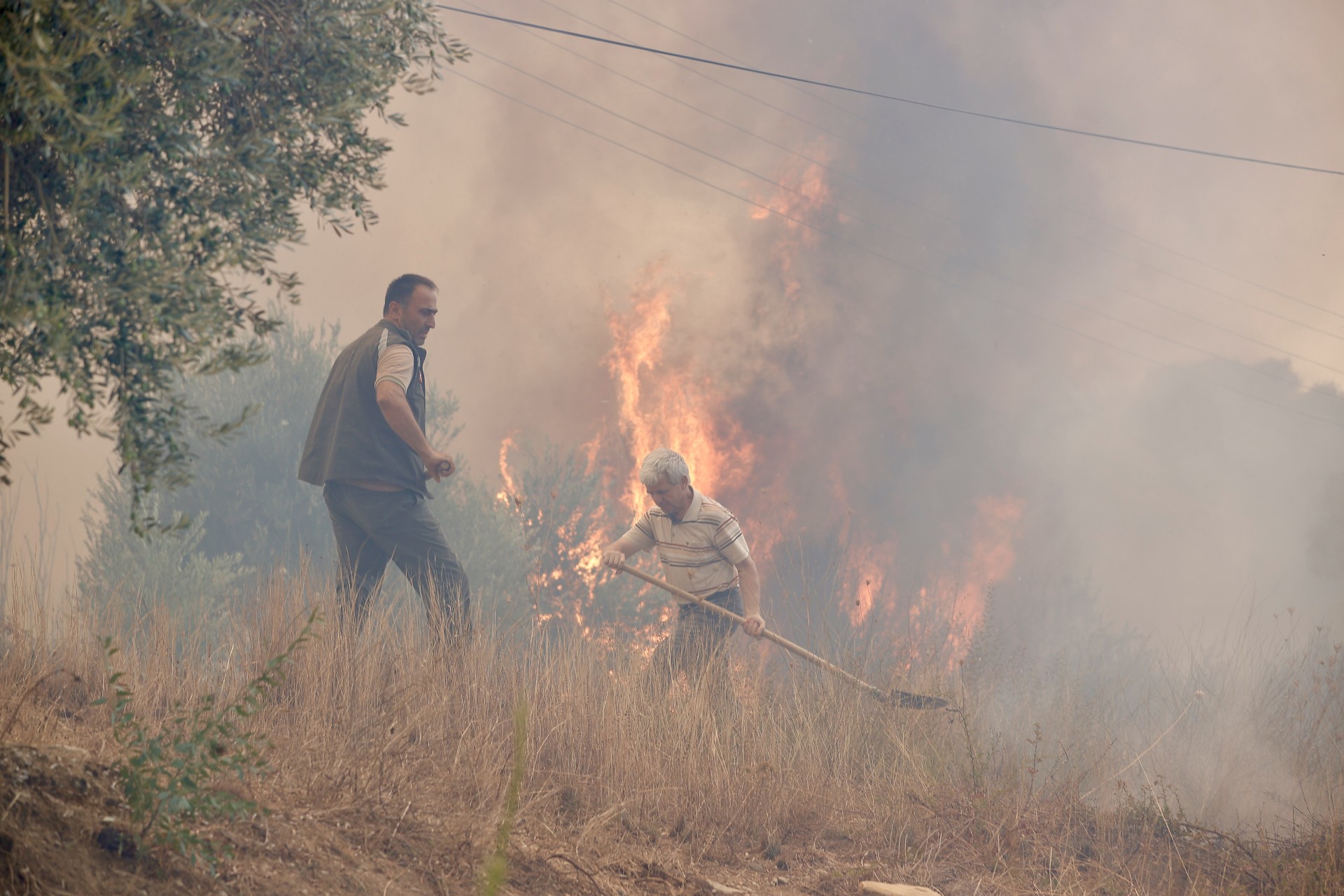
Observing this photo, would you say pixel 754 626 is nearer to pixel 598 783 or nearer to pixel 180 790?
pixel 598 783

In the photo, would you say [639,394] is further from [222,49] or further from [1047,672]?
[222,49]

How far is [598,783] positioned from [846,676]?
1916mm

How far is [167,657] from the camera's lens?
14.0 ft

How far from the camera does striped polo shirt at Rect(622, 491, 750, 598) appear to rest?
599 cm

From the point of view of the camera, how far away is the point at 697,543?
237 inches

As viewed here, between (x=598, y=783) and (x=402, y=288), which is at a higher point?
(x=402, y=288)

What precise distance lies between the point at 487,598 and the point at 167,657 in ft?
47.3

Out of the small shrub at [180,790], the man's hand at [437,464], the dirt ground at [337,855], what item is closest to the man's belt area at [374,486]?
the man's hand at [437,464]

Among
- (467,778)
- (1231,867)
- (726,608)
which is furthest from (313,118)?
(1231,867)

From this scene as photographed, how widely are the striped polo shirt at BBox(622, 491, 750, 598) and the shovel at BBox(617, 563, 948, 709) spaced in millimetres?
180

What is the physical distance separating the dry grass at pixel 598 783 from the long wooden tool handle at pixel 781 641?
99 millimetres

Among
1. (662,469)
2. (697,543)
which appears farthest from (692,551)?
(662,469)

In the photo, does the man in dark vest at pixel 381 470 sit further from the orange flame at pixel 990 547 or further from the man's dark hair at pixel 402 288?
the orange flame at pixel 990 547

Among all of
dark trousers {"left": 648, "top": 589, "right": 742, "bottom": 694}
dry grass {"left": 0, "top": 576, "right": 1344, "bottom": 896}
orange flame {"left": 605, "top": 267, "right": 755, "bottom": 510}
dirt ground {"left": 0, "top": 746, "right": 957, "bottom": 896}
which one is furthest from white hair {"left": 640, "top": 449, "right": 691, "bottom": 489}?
orange flame {"left": 605, "top": 267, "right": 755, "bottom": 510}
